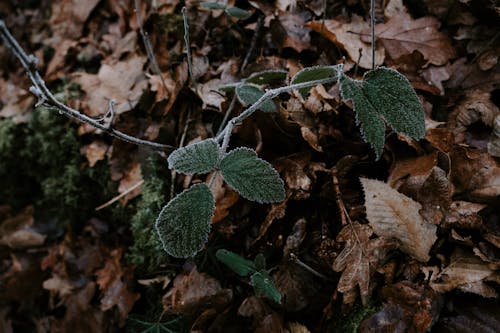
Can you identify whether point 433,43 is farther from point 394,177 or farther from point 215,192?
point 215,192

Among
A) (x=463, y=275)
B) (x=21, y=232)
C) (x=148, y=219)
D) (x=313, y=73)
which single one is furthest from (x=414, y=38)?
(x=21, y=232)

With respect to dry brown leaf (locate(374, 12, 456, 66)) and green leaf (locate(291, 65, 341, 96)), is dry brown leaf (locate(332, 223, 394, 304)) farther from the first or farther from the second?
dry brown leaf (locate(374, 12, 456, 66))

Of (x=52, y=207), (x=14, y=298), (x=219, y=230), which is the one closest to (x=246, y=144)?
(x=219, y=230)

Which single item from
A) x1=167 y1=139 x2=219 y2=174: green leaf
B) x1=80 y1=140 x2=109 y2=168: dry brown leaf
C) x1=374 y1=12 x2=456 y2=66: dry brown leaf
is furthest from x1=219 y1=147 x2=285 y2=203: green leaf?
x1=80 y1=140 x2=109 y2=168: dry brown leaf

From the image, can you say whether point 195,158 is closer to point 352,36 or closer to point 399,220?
point 399,220

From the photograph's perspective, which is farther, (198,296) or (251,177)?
(198,296)
